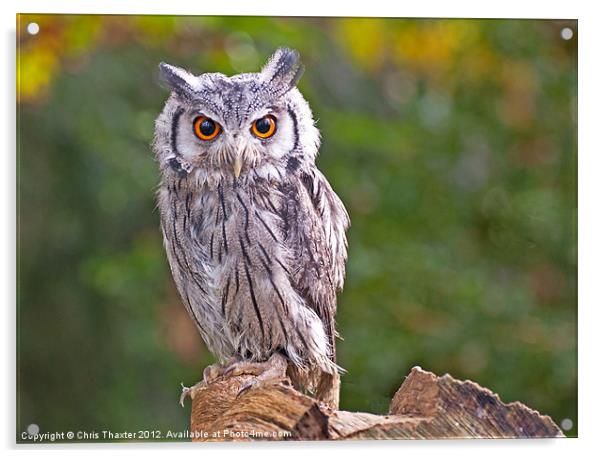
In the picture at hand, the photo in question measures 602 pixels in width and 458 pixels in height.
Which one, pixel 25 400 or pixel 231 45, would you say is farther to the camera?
pixel 231 45

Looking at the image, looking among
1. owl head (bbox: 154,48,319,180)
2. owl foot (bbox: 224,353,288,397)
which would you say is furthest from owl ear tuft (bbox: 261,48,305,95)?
owl foot (bbox: 224,353,288,397)

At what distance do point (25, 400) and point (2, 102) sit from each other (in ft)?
2.84

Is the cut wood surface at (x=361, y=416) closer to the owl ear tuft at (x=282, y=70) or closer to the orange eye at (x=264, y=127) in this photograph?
the orange eye at (x=264, y=127)

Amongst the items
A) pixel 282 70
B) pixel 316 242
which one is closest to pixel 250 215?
pixel 316 242

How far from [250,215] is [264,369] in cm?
43

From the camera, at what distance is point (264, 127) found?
2.28 metres

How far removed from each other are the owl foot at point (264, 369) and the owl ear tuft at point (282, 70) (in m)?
0.74

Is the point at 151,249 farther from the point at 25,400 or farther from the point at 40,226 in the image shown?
the point at 25,400

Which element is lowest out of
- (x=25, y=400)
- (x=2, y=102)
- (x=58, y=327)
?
(x=25, y=400)

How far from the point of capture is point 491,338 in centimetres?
274

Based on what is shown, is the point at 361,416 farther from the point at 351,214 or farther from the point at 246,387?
the point at 351,214

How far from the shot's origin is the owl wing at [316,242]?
2.35 meters

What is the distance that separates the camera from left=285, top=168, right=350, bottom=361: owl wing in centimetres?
235
